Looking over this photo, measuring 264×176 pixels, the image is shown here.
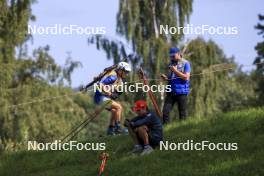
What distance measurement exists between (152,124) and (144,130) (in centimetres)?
24

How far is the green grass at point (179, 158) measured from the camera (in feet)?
40.2

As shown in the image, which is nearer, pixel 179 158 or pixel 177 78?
pixel 179 158

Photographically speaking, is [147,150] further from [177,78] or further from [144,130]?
[177,78]

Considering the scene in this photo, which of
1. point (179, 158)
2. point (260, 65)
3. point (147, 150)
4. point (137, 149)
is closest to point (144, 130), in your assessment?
point (147, 150)

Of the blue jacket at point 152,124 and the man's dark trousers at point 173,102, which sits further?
the man's dark trousers at point 173,102

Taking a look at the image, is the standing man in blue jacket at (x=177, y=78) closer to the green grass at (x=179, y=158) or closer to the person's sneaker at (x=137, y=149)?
the green grass at (x=179, y=158)

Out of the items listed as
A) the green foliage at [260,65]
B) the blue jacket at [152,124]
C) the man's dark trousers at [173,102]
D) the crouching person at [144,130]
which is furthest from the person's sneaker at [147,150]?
the green foliage at [260,65]

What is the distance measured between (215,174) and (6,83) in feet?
61.0

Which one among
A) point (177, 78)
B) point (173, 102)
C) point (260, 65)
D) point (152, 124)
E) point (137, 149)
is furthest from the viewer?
point (260, 65)

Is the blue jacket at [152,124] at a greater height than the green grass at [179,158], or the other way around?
the blue jacket at [152,124]

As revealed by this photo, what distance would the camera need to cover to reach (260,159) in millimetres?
12125

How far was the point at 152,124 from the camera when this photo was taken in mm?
14117

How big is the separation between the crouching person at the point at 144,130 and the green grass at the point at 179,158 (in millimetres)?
286

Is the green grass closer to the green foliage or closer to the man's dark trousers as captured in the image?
the man's dark trousers
